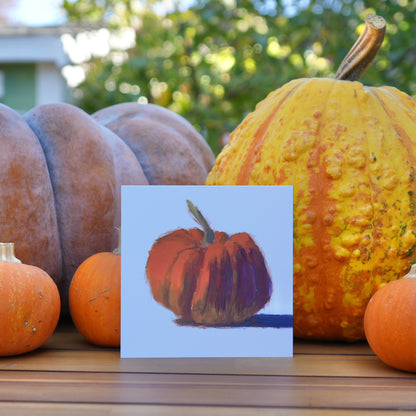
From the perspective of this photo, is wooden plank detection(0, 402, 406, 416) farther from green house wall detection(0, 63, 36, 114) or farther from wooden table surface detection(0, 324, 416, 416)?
green house wall detection(0, 63, 36, 114)

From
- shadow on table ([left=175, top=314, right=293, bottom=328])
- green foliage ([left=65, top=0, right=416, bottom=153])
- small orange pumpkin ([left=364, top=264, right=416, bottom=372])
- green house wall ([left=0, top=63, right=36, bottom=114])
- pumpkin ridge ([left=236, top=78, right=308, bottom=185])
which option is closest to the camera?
small orange pumpkin ([left=364, top=264, right=416, bottom=372])

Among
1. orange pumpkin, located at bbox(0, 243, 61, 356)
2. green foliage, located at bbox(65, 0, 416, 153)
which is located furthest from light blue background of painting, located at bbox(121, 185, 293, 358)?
green foliage, located at bbox(65, 0, 416, 153)

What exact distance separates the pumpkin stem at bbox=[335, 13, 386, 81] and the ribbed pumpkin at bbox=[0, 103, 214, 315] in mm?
515

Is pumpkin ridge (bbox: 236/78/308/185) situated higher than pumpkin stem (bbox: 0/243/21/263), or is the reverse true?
pumpkin ridge (bbox: 236/78/308/185)

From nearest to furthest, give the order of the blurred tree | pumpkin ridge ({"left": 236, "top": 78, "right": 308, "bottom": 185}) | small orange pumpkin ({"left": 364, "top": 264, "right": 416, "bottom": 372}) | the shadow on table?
small orange pumpkin ({"left": 364, "top": 264, "right": 416, "bottom": 372}) → the shadow on table → pumpkin ridge ({"left": 236, "top": 78, "right": 308, "bottom": 185}) → the blurred tree

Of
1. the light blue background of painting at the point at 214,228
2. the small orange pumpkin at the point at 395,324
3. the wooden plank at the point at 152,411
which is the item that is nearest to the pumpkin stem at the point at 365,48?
the light blue background of painting at the point at 214,228

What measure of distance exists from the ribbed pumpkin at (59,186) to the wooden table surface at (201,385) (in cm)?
25

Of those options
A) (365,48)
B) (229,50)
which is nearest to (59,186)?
(365,48)

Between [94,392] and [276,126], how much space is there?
56 cm

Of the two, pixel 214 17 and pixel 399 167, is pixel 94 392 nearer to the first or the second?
pixel 399 167

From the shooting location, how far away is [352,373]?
0.82m

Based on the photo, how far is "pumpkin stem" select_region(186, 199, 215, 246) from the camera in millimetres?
918

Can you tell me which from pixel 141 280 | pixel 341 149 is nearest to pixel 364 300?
pixel 341 149

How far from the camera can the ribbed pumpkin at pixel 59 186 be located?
1.07 meters
